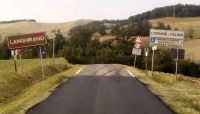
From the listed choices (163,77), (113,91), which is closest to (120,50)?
(163,77)

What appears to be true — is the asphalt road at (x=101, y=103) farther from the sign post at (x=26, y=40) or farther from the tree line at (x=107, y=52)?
the tree line at (x=107, y=52)

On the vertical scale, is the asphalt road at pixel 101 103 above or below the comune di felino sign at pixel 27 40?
below

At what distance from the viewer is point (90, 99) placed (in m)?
10.8

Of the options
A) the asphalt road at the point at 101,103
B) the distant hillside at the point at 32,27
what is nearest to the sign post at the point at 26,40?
the asphalt road at the point at 101,103

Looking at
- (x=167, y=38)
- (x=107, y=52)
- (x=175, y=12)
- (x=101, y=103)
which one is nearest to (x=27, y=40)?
(x=167, y=38)

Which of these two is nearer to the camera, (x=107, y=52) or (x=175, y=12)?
(x=107, y=52)

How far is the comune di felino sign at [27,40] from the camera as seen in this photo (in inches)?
798

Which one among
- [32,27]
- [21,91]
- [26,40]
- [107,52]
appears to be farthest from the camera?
[32,27]

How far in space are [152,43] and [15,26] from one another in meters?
114

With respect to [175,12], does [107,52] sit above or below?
below

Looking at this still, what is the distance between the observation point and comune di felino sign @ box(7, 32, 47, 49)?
20.3 metres

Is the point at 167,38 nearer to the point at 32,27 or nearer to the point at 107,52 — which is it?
the point at 107,52

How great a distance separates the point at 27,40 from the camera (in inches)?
800

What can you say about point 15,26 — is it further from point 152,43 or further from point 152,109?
point 152,109
